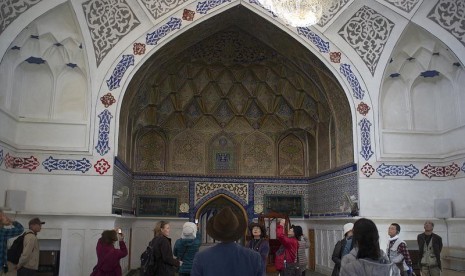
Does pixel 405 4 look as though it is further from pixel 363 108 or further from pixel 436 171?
pixel 436 171

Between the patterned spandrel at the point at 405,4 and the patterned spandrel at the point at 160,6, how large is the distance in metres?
3.53

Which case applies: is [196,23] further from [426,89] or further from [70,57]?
[426,89]

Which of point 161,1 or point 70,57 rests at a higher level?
point 161,1

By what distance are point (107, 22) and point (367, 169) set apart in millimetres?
4997

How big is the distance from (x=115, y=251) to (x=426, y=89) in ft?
21.6

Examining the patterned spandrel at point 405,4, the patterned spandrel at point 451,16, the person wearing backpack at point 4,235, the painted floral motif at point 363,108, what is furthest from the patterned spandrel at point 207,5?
the person wearing backpack at point 4,235

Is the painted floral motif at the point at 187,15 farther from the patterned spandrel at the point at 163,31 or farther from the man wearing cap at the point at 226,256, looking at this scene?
the man wearing cap at the point at 226,256

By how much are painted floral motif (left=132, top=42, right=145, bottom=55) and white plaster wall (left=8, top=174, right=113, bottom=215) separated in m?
2.15

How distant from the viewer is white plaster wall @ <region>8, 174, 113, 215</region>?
7.05m

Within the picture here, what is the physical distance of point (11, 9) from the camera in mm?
6555

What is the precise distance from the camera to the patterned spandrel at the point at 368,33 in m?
7.97

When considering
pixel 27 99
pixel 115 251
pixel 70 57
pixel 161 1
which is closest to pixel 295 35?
pixel 161 1

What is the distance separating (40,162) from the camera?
720 cm

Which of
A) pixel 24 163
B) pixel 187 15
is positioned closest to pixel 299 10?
pixel 187 15
